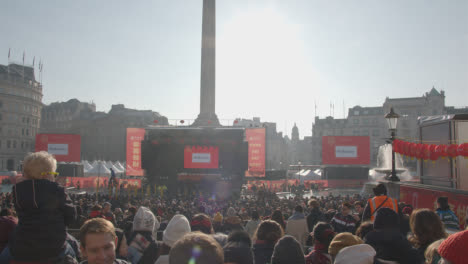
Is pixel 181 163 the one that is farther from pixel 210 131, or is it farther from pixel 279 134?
pixel 279 134

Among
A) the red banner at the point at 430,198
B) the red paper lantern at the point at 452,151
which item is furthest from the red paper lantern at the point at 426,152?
the red banner at the point at 430,198

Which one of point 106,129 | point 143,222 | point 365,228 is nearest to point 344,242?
point 365,228

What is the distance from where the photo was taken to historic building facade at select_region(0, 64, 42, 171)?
7145 cm

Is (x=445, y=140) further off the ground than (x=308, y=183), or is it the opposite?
(x=445, y=140)

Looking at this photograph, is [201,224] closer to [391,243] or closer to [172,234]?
[172,234]

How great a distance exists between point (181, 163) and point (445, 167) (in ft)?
103

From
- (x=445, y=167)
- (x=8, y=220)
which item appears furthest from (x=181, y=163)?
(x=8, y=220)

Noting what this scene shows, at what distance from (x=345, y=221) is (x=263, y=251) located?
9.46ft

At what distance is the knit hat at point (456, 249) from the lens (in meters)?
2.58

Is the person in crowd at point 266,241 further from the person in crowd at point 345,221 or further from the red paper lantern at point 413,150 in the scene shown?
the red paper lantern at point 413,150

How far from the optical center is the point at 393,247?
13.8 feet

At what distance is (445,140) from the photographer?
1276 centimetres

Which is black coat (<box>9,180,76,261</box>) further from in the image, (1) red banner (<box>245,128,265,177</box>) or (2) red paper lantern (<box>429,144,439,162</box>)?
(1) red banner (<box>245,128,265,177</box>)

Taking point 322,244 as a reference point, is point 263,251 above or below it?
below
